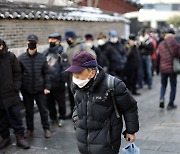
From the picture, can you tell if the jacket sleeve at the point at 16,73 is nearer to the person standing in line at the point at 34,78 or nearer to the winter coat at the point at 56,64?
the person standing in line at the point at 34,78

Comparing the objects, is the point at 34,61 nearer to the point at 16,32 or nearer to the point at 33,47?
the point at 33,47

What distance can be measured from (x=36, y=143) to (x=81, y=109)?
262 cm

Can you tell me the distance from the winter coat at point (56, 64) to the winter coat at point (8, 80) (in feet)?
3.62

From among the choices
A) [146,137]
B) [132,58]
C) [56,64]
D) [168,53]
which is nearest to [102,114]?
[146,137]

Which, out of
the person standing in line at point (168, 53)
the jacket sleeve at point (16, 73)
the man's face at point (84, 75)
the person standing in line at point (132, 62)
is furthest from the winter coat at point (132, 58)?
the man's face at point (84, 75)

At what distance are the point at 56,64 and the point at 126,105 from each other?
11.2 ft

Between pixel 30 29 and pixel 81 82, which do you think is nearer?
pixel 81 82

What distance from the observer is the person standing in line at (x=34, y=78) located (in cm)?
612

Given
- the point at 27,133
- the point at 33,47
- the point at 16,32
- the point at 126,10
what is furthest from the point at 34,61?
the point at 126,10

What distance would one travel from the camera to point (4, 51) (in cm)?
557

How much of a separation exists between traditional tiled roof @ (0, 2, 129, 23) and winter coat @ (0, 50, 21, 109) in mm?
1647

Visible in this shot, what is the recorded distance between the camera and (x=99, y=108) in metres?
3.59

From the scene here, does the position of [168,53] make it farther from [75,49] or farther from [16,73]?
[16,73]

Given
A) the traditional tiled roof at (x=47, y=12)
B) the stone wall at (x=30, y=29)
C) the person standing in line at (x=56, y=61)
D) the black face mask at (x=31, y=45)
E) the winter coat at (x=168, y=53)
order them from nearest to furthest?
the black face mask at (x=31, y=45) < the person standing in line at (x=56, y=61) < the traditional tiled roof at (x=47, y=12) < the stone wall at (x=30, y=29) < the winter coat at (x=168, y=53)
